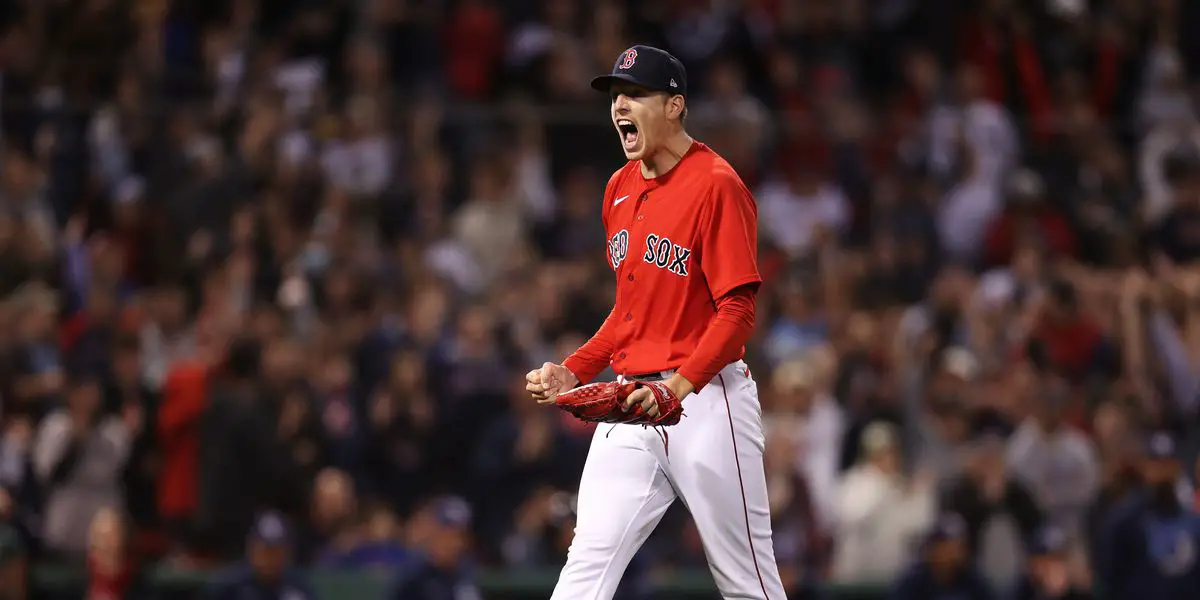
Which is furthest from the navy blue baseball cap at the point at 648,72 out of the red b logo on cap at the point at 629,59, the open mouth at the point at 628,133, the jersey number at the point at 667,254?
the jersey number at the point at 667,254

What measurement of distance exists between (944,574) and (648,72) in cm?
530

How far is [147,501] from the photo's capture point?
9.98 meters

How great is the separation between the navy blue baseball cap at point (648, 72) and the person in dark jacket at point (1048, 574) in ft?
17.4

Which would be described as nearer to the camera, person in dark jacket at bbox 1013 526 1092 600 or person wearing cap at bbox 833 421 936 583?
person in dark jacket at bbox 1013 526 1092 600

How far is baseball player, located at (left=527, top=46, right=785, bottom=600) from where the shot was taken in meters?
5.07

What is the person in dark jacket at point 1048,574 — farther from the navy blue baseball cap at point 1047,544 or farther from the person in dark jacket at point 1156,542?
the person in dark jacket at point 1156,542

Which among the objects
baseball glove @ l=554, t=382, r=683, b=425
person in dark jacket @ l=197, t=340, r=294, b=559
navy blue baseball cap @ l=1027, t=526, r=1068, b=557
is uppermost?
baseball glove @ l=554, t=382, r=683, b=425

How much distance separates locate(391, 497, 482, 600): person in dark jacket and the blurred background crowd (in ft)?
0.07

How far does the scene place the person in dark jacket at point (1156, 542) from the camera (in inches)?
385

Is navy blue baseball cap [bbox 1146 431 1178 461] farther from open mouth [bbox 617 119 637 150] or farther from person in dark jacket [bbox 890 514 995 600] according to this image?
open mouth [bbox 617 119 637 150]

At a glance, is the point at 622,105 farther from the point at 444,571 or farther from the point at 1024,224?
the point at 1024,224

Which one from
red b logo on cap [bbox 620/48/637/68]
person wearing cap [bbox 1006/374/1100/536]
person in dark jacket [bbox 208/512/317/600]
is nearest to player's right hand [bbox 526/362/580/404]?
red b logo on cap [bbox 620/48/637/68]

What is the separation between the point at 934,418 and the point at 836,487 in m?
0.81

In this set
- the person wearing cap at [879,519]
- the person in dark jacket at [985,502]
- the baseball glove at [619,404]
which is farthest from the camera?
the person wearing cap at [879,519]
